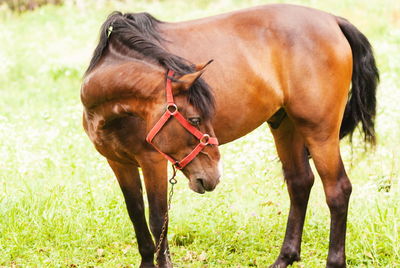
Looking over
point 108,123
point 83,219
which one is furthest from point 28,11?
point 108,123

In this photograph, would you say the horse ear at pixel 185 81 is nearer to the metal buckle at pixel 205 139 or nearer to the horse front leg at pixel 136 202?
the metal buckle at pixel 205 139

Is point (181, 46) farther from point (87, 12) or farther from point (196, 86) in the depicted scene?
point (87, 12)

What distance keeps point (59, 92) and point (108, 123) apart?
638cm

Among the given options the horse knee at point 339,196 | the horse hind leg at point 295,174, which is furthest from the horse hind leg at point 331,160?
the horse hind leg at point 295,174

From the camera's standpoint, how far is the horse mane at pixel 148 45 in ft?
10.7

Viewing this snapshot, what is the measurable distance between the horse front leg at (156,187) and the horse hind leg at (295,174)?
119 centimetres

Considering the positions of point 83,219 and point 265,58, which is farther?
point 83,219

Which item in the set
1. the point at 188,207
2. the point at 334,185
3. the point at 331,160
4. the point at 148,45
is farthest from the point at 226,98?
the point at 188,207

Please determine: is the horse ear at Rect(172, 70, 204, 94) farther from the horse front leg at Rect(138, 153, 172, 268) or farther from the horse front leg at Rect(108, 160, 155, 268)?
the horse front leg at Rect(108, 160, 155, 268)

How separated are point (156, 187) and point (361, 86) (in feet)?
6.18

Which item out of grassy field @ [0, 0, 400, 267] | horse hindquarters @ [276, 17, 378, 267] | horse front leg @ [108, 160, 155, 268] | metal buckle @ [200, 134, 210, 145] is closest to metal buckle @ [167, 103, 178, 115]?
metal buckle @ [200, 134, 210, 145]

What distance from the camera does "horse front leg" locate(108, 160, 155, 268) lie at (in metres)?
4.08

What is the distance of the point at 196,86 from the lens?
3262 millimetres

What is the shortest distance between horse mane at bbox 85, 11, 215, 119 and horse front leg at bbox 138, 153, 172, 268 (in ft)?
2.09
